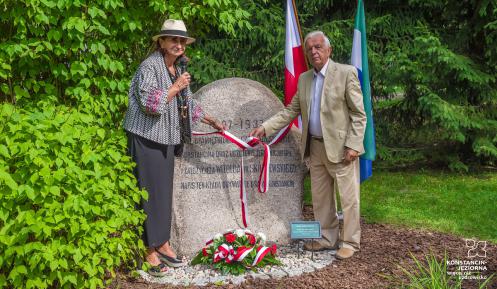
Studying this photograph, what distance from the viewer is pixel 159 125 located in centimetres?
449

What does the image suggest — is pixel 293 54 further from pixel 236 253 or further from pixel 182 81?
pixel 236 253

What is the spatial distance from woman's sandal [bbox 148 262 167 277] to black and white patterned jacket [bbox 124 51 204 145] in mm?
1054

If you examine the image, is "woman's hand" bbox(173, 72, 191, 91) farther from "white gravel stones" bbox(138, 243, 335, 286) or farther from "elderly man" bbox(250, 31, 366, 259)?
"white gravel stones" bbox(138, 243, 335, 286)

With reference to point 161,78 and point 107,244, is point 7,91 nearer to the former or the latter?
point 161,78

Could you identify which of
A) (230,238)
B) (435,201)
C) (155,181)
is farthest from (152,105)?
(435,201)

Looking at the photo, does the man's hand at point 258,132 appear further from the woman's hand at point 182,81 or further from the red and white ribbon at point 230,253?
the red and white ribbon at point 230,253

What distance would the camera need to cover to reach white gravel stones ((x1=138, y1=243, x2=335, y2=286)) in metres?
4.50

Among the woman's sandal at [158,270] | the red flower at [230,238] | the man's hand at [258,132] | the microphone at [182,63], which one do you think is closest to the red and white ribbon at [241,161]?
the man's hand at [258,132]

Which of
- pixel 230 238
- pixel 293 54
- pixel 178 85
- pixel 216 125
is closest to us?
pixel 178 85

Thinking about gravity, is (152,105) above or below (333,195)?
above

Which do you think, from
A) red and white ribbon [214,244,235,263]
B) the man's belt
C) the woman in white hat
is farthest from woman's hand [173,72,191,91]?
red and white ribbon [214,244,235,263]

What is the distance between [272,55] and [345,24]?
Answer: 4.34 feet

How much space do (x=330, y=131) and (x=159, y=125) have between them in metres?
1.43

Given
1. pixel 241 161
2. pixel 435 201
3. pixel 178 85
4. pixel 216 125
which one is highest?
pixel 178 85
